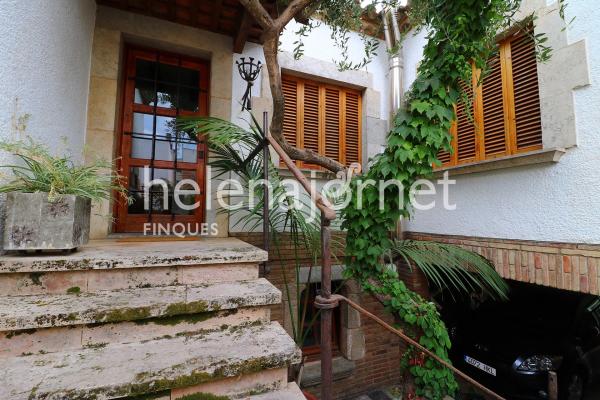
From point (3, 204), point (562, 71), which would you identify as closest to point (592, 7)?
point (562, 71)

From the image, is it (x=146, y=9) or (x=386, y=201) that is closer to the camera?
(x=386, y=201)

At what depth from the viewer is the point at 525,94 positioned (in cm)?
309

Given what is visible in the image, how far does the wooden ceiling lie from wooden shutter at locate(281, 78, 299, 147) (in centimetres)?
77

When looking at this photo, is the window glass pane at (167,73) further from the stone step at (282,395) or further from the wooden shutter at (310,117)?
the stone step at (282,395)

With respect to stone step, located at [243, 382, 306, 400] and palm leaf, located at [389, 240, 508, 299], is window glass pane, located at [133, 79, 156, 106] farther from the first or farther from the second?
stone step, located at [243, 382, 306, 400]

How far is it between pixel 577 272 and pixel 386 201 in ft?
6.26

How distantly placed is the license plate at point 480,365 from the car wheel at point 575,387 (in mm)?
689

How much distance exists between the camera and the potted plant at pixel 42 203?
5.03ft

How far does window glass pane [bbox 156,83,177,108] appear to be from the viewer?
3.35 meters

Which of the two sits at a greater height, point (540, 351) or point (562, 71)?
point (562, 71)

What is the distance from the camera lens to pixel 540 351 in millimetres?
3078

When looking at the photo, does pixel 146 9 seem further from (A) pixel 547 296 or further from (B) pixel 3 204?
(A) pixel 547 296

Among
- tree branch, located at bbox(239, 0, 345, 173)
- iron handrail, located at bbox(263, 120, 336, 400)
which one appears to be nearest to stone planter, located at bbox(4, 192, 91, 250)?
iron handrail, located at bbox(263, 120, 336, 400)

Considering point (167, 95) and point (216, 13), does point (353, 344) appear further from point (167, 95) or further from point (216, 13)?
point (216, 13)
